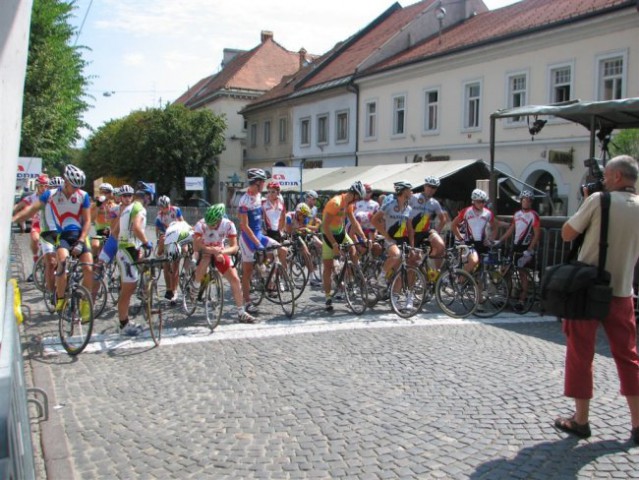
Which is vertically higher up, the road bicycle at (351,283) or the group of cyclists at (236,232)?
the group of cyclists at (236,232)

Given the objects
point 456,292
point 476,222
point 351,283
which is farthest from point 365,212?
point 456,292

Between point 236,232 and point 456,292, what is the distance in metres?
3.34

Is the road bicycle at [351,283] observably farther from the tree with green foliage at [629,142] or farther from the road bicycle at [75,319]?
the tree with green foliage at [629,142]

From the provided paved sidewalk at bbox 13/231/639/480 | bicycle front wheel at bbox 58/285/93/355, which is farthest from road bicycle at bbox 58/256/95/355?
paved sidewalk at bbox 13/231/639/480

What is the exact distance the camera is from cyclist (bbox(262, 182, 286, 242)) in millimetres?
10555

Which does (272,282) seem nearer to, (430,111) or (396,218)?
(396,218)

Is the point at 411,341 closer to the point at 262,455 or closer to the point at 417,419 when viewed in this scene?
the point at 417,419

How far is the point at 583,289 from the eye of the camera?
4.36 m

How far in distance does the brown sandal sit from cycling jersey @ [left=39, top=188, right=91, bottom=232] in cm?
617

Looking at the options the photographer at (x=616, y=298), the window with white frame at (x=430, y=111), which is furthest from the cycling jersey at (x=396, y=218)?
the window with white frame at (x=430, y=111)

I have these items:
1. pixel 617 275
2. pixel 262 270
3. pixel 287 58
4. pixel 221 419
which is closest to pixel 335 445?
pixel 221 419

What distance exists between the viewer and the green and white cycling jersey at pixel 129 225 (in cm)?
774

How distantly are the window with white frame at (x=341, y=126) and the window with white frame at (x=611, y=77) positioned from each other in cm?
1661

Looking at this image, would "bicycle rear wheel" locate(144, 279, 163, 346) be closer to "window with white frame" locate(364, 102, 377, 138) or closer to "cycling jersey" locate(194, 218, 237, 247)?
"cycling jersey" locate(194, 218, 237, 247)
